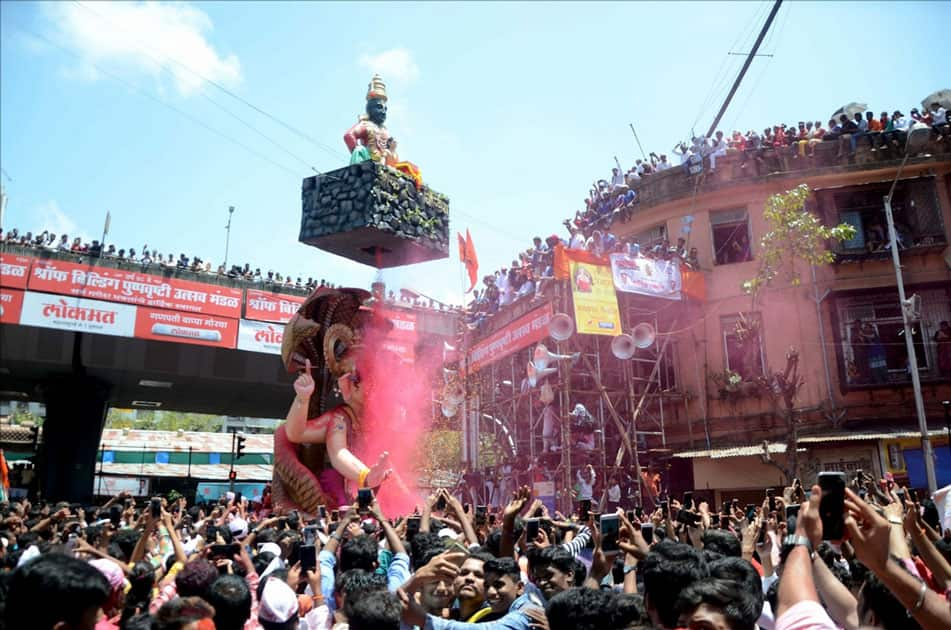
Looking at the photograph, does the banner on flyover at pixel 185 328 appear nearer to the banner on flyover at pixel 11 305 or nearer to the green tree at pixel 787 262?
the banner on flyover at pixel 11 305

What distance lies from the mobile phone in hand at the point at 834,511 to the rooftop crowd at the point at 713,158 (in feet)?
52.5

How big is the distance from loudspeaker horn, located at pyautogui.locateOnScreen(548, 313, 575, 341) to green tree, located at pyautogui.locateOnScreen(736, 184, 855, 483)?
4.22 metres

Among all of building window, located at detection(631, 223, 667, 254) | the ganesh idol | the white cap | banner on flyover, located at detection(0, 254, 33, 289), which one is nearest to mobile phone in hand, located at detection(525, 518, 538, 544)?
the white cap

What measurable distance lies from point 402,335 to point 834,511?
57.8 feet

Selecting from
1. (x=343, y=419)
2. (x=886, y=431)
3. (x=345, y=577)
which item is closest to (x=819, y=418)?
(x=886, y=431)

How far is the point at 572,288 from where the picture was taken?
57.7 feet

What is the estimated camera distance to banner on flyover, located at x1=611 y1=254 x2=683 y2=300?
1839 centimetres

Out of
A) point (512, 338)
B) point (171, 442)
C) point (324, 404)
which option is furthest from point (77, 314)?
→ point (171, 442)

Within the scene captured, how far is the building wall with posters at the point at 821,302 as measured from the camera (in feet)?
59.7

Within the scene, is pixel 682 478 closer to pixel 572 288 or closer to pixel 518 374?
pixel 518 374

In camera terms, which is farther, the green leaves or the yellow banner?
the yellow banner

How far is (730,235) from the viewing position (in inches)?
818

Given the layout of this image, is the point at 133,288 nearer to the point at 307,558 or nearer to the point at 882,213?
the point at 307,558

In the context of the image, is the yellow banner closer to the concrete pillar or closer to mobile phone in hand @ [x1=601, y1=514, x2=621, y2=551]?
mobile phone in hand @ [x1=601, y1=514, x2=621, y2=551]
